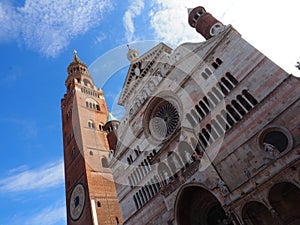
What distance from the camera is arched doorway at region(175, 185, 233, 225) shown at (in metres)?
14.7

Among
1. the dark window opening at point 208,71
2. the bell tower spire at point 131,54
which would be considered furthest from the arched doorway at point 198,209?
the bell tower spire at point 131,54

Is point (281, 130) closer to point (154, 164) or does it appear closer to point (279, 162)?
point (279, 162)

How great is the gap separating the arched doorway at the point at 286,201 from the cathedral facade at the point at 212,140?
0.15 ft

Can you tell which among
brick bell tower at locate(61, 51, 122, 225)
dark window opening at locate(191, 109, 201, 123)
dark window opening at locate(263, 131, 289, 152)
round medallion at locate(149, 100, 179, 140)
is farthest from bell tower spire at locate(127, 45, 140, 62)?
dark window opening at locate(263, 131, 289, 152)

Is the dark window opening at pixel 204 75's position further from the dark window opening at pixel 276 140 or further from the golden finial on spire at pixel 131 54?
the golden finial on spire at pixel 131 54

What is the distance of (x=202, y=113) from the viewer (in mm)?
15750

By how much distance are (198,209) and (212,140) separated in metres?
4.79

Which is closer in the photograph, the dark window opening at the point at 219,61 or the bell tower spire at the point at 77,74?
the dark window opening at the point at 219,61

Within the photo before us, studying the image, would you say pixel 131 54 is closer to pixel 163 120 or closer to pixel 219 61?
pixel 163 120

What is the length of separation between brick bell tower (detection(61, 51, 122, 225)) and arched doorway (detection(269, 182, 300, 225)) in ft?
54.2

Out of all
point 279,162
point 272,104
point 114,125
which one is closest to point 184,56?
point 272,104

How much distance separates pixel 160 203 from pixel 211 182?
514 cm

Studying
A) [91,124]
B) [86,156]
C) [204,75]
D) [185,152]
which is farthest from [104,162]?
Result: [204,75]

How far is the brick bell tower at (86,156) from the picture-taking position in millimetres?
24134
